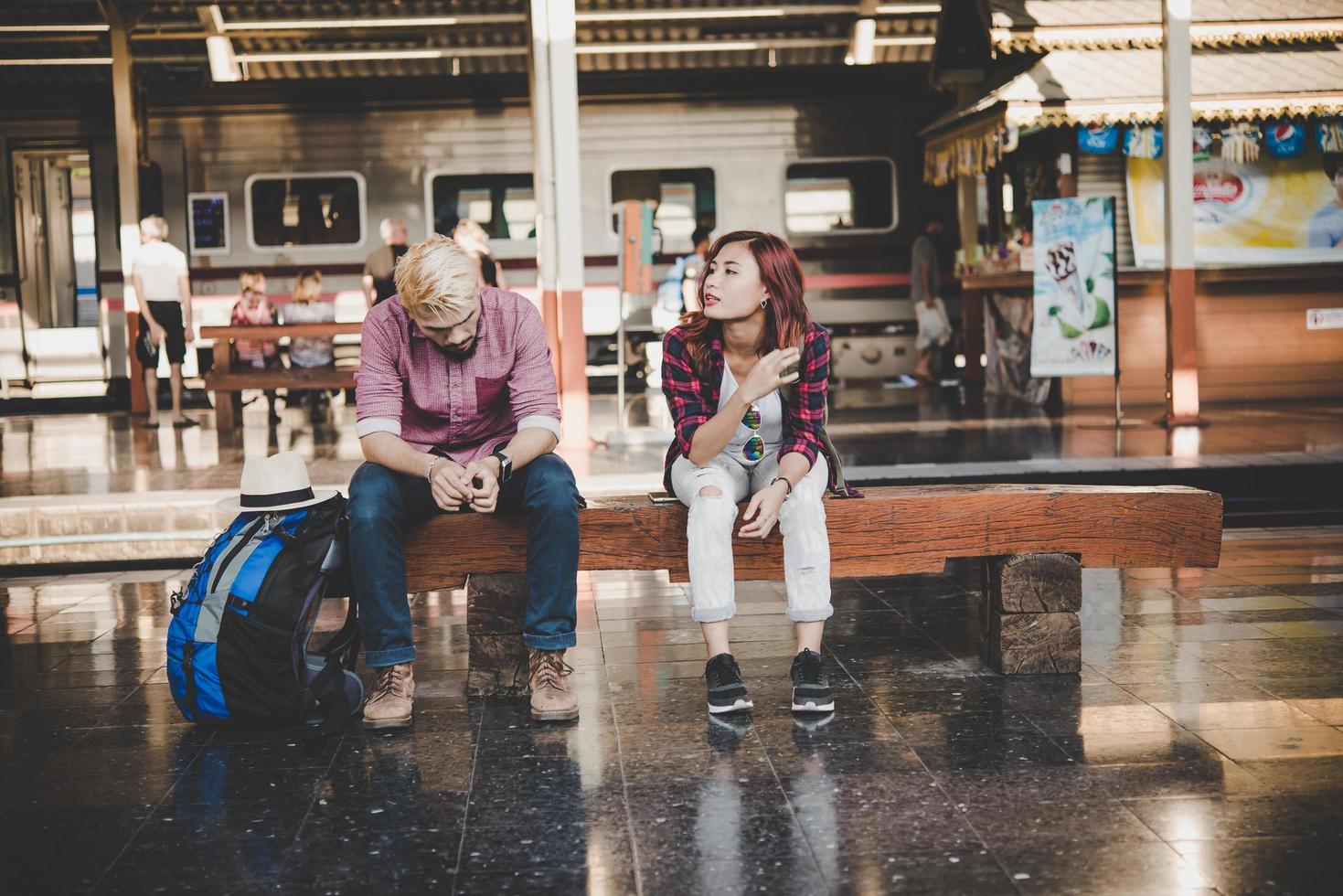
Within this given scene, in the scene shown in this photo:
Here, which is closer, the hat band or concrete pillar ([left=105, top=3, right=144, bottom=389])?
the hat band

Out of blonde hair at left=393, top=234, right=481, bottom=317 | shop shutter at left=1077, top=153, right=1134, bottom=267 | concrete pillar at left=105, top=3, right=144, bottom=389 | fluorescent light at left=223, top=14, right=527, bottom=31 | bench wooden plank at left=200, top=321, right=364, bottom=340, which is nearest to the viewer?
blonde hair at left=393, top=234, right=481, bottom=317

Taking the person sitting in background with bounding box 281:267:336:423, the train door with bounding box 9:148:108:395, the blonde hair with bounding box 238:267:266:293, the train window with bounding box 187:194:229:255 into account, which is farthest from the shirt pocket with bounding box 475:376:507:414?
the train door with bounding box 9:148:108:395

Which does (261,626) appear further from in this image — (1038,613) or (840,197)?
(840,197)

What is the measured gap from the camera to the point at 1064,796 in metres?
3.04

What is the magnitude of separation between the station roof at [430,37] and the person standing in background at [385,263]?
396 cm

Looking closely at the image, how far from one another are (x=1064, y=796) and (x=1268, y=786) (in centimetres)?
45

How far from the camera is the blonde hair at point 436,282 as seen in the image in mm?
3623

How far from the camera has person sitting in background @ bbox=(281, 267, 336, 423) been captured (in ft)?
37.2

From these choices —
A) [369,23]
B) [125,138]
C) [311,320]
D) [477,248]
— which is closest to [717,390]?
[477,248]

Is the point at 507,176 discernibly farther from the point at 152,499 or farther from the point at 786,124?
the point at 152,499

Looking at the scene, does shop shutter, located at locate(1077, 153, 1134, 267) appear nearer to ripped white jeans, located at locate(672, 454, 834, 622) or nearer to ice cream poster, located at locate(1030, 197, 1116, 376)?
ice cream poster, located at locate(1030, 197, 1116, 376)

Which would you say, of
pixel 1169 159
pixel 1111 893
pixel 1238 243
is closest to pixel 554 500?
pixel 1111 893

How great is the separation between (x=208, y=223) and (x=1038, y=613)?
10.6 m

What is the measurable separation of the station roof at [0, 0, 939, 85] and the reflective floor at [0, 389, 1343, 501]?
4271mm
